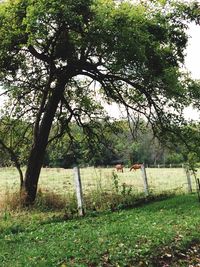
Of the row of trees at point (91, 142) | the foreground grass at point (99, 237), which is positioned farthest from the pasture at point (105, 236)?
the row of trees at point (91, 142)

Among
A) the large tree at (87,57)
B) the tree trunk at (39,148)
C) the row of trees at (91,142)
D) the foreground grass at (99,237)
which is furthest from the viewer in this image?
the row of trees at (91,142)

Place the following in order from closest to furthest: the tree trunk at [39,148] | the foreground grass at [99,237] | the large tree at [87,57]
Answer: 1. the foreground grass at [99,237]
2. the large tree at [87,57]
3. the tree trunk at [39,148]

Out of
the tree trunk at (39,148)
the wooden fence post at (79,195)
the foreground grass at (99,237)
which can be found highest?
the tree trunk at (39,148)

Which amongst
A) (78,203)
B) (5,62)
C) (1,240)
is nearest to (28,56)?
(5,62)

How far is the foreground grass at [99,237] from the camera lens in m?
9.22

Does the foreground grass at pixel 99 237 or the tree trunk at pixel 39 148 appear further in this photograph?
the tree trunk at pixel 39 148

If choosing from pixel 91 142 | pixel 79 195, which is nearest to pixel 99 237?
pixel 79 195

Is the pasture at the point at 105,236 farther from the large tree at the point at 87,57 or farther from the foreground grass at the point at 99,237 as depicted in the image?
the large tree at the point at 87,57

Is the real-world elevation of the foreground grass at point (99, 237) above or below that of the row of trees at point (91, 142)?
below

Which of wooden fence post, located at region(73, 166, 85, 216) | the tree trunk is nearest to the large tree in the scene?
the tree trunk

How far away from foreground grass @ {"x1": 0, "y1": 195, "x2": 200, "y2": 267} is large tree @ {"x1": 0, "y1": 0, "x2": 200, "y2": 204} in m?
4.20

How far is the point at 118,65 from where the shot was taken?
1636 cm

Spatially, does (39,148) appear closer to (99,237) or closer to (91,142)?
(91,142)

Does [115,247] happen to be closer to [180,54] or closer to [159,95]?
[159,95]
